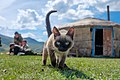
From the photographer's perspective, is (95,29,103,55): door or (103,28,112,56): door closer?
(103,28,112,56): door

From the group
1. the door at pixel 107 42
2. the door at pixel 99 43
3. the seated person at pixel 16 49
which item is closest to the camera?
the seated person at pixel 16 49

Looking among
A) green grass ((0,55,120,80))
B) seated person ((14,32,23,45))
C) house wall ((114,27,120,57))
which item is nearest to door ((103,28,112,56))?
house wall ((114,27,120,57))

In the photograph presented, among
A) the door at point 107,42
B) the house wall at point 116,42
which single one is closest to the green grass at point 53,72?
the door at point 107,42

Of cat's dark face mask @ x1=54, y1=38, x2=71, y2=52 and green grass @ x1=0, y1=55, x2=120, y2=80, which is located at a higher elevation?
cat's dark face mask @ x1=54, y1=38, x2=71, y2=52

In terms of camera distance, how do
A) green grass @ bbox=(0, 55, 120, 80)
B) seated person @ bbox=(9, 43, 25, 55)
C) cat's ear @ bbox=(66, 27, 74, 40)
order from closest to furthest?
green grass @ bbox=(0, 55, 120, 80), cat's ear @ bbox=(66, 27, 74, 40), seated person @ bbox=(9, 43, 25, 55)

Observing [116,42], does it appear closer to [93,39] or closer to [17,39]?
[93,39]

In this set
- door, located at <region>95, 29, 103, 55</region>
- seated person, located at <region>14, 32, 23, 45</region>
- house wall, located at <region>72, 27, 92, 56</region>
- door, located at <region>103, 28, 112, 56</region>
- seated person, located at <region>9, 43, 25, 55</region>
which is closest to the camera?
seated person, located at <region>9, 43, 25, 55</region>

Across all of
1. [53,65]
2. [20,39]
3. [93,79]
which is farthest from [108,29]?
[93,79]

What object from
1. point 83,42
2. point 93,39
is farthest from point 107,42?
point 83,42

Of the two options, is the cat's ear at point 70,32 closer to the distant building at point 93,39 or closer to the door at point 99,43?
the distant building at point 93,39

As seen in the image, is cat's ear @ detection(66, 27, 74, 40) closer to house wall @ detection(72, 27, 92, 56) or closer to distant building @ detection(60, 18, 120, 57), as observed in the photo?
distant building @ detection(60, 18, 120, 57)

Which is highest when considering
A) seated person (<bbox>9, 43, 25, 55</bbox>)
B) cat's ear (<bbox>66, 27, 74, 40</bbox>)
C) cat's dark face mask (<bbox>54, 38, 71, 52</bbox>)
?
cat's ear (<bbox>66, 27, 74, 40</bbox>)

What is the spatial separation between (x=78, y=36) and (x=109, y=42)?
3.56 m

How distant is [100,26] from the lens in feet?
99.2
